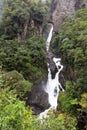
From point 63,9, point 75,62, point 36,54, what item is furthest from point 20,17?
point 63,9

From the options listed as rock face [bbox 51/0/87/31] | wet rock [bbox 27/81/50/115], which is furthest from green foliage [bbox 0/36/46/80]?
rock face [bbox 51/0/87/31]

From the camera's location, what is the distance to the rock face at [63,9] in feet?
118

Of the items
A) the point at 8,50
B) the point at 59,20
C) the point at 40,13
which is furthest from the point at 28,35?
the point at 59,20

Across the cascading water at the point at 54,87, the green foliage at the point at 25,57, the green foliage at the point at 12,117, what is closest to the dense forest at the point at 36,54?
the green foliage at the point at 25,57

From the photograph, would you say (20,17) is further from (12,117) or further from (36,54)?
(12,117)

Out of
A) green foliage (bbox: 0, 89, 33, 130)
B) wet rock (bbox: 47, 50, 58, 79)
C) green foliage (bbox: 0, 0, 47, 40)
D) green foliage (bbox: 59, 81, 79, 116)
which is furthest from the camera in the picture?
green foliage (bbox: 0, 0, 47, 40)

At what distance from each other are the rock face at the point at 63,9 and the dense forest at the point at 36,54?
3189 mm

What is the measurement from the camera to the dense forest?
679 inches

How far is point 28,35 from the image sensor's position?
29.5 metres

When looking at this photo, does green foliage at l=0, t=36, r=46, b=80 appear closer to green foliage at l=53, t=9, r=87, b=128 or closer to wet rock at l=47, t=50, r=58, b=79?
wet rock at l=47, t=50, r=58, b=79

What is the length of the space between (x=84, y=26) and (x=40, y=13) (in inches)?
255

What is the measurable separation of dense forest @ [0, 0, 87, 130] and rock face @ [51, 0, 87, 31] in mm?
3189

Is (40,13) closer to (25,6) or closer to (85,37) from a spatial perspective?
(25,6)

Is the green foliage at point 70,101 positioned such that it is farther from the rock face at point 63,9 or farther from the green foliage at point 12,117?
the rock face at point 63,9
